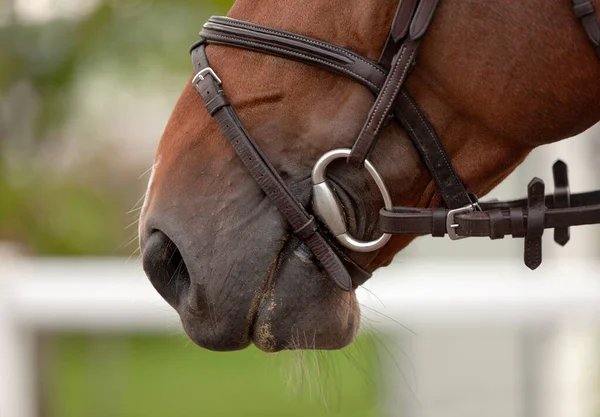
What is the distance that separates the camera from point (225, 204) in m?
2.09

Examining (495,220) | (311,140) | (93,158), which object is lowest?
(495,220)

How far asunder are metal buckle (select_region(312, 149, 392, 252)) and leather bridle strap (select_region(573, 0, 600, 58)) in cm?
59

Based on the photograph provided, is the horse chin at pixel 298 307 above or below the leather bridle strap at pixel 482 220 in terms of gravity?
below

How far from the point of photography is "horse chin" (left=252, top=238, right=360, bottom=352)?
83.0 inches

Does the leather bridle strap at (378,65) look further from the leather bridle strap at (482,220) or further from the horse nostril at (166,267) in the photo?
the horse nostril at (166,267)

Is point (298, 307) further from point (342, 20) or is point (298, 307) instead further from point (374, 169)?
point (342, 20)

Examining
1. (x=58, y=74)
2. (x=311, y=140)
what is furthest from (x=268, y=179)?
(x=58, y=74)

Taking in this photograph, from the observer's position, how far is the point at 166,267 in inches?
84.9

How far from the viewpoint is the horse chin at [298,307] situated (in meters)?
2.11

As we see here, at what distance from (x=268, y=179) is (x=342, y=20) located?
16.9 inches

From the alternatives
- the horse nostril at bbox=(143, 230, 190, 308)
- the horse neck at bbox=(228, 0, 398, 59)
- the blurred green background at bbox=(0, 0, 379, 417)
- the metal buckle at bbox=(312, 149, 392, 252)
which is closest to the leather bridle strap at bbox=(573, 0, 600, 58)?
the horse neck at bbox=(228, 0, 398, 59)

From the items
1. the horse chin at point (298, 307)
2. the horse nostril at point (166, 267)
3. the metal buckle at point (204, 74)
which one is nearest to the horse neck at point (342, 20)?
the metal buckle at point (204, 74)

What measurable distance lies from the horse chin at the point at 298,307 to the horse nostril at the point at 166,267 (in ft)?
0.73

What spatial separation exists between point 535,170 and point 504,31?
3764mm
